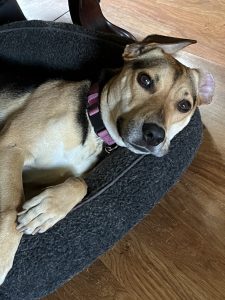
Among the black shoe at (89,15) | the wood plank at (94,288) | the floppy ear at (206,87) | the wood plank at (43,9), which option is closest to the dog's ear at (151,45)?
the floppy ear at (206,87)

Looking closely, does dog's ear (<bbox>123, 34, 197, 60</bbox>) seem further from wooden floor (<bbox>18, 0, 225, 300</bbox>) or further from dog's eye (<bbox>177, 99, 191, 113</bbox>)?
wooden floor (<bbox>18, 0, 225, 300</bbox>)

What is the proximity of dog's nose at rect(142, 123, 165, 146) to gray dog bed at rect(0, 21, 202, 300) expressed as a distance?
25cm

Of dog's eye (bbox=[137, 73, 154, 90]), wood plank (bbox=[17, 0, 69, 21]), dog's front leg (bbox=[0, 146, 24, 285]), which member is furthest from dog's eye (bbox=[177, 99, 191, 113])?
wood plank (bbox=[17, 0, 69, 21])

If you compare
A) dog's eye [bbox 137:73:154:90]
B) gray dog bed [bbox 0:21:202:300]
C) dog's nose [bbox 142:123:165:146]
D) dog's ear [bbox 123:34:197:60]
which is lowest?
gray dog bed [bbox 0:21:202:300]

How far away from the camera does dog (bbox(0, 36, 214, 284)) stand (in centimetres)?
176

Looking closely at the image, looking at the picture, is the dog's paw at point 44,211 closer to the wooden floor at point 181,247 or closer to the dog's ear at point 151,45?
the wooden floor at point 181,247

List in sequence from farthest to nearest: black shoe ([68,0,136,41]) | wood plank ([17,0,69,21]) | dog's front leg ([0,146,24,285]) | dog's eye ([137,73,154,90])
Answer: wood plank ([17,0,69,21]) → black shoe ([68,0,136,41]) → dog's eye ([137,73,154,90]) → dog's front leg ([0,146,24,285])

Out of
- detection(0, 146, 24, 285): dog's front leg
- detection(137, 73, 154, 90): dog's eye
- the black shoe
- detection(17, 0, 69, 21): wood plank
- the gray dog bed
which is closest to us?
detection(0, 146, 24, 285): dog's front leg

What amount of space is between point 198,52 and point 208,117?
0.55 metres

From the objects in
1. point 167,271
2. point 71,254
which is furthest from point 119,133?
point 167,271

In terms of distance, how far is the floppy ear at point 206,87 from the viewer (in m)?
2.18

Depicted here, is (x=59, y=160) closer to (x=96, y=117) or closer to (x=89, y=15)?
(x=96, y=117)

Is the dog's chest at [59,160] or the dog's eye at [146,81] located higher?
the dog's eye at [146,81]

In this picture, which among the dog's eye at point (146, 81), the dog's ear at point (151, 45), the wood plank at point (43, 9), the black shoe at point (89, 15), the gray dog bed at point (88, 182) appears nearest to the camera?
the gray dog bed at point (88, 182)
